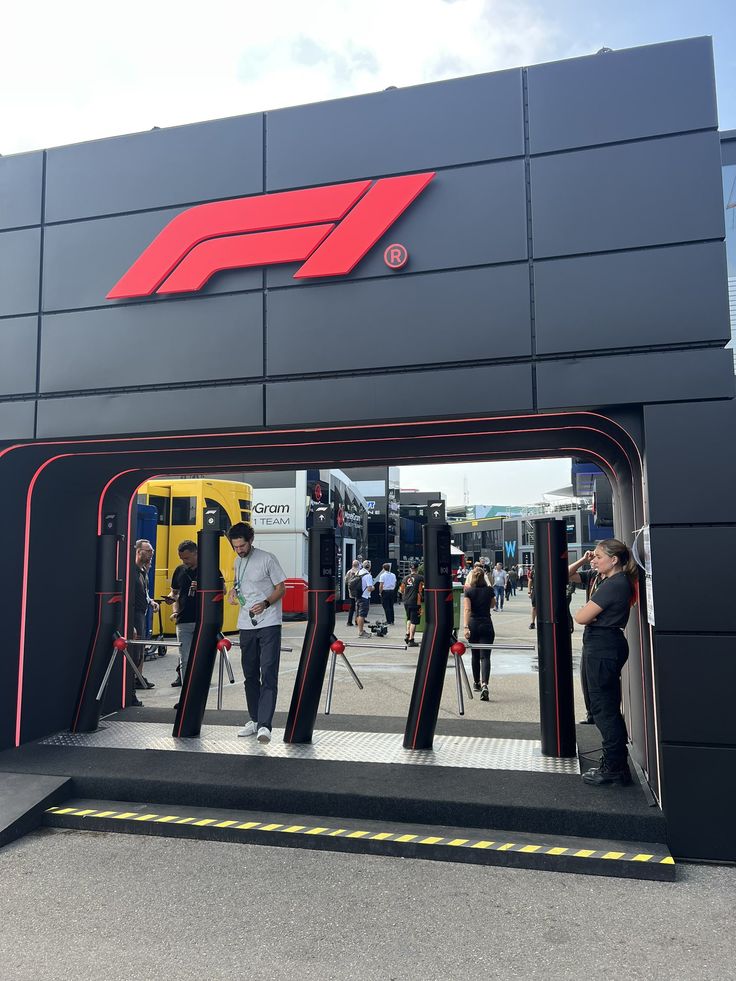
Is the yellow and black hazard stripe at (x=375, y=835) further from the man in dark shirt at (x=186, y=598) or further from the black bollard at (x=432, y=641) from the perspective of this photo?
the man in dark shirt at (x=186, y=598)

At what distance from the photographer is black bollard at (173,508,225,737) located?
223 inches

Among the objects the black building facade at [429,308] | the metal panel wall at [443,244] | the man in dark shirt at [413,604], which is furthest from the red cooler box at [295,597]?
the metal panel wall at [443,244]

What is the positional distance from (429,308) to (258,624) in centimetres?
271

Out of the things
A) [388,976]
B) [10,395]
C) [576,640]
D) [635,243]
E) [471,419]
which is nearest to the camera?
[388,976]

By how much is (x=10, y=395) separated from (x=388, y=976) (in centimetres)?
442

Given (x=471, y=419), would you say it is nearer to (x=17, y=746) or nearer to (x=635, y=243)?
(x=635, y=243)

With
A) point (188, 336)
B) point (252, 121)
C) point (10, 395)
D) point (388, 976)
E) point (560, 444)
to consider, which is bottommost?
point (388, 976)

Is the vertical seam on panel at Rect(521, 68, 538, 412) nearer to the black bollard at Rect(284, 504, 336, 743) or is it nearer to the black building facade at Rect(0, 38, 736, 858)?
the black building facade at Rect(0, 38, 736, 858)

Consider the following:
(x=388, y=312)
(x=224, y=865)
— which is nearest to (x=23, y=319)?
(x=388, y=312)

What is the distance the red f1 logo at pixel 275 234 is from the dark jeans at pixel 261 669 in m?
2.61

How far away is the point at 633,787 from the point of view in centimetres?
444

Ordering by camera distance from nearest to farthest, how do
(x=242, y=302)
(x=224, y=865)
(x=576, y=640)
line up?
(x=224, y=865) → (x=242, y=302) → (x=576, y=640)

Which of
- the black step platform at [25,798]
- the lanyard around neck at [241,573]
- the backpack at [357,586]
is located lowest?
the black step platform at [25,798]

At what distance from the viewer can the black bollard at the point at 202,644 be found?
567cm
